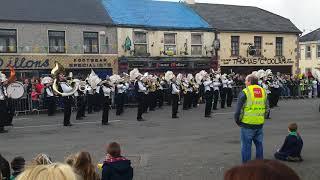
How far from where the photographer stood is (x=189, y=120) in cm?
1862

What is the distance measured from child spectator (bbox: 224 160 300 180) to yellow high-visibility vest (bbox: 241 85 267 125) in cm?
685

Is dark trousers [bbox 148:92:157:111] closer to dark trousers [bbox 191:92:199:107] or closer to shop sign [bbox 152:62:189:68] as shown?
dark trousers [bbox 191:92:199:107]

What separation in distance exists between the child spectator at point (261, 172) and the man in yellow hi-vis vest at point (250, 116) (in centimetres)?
681

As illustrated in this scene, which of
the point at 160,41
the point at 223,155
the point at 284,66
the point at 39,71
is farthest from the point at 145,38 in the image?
the point at 223,155

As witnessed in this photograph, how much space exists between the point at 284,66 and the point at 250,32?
15.8ft

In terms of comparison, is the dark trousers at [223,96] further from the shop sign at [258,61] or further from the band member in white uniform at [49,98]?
the shop sign at [258,61]

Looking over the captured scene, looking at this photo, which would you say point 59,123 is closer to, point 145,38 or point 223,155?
point 223,155

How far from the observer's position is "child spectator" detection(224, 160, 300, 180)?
212cm

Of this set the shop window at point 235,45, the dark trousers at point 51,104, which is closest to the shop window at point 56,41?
the dark trousers at point 51,104

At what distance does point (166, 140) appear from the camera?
43.2ft

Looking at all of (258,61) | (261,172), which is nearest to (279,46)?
(258,61)

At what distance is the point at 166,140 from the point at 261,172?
11.1m

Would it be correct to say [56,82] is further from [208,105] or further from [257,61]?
[257,61]

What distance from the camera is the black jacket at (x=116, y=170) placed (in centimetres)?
635
